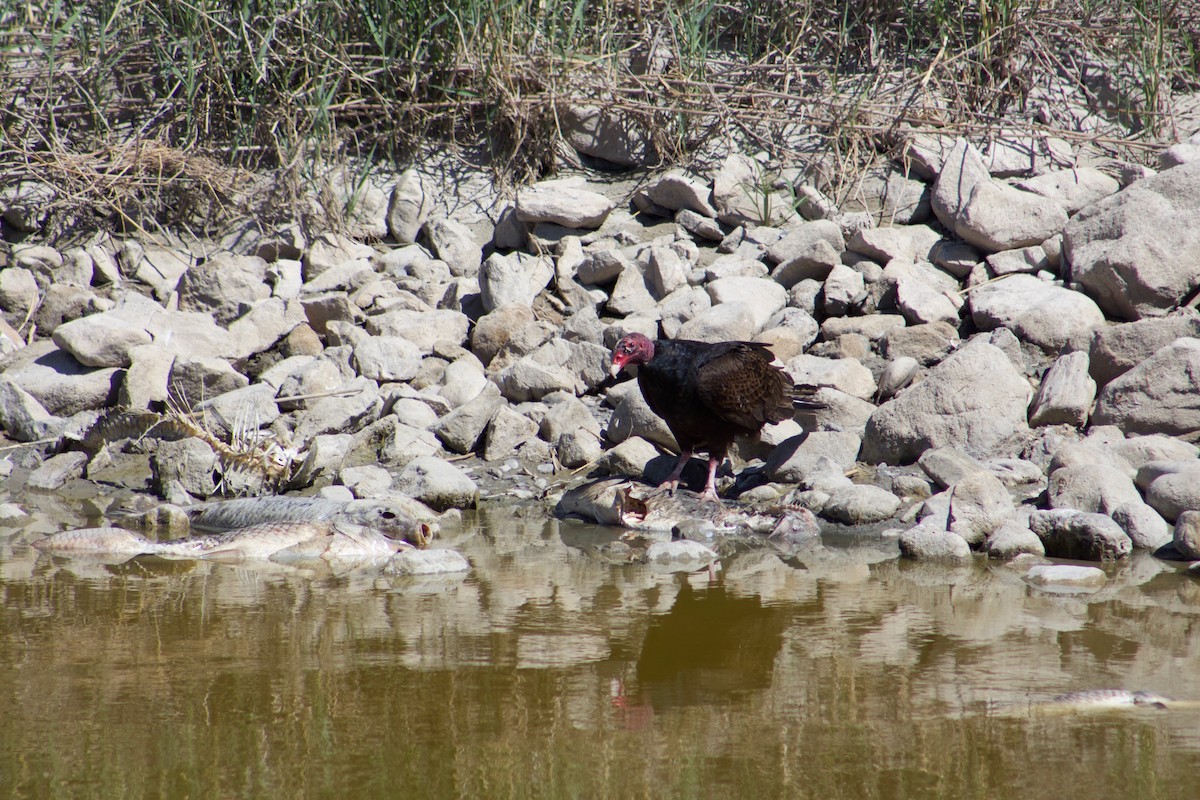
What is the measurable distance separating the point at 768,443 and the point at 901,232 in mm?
2070

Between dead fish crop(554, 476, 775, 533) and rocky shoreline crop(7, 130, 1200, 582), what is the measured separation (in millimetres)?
237

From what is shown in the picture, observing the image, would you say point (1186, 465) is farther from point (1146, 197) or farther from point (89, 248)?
point (89, 248)

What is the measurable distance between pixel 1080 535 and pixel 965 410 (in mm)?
1104

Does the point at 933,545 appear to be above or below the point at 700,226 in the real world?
below

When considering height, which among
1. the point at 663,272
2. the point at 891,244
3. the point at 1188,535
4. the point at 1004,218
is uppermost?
the point at 1004,218

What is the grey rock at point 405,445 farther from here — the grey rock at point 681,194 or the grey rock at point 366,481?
the grey rock at point 681,194

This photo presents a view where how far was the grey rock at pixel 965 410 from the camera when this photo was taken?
17.1ft

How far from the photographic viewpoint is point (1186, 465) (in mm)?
4453

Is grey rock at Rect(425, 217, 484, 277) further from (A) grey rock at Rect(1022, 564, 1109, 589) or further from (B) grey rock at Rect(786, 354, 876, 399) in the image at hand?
(A) grey rock at Rect(1022, 564, 1109, 589)

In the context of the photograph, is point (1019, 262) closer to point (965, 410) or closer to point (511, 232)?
point (965, 410)

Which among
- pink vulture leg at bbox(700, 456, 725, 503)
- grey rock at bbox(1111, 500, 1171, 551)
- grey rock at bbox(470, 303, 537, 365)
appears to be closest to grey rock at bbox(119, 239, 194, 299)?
grey rock at bbox(470, 303, 537, 365)

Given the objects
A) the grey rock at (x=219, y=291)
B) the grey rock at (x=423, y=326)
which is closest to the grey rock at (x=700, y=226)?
the grey rock at (x=423, y=326)

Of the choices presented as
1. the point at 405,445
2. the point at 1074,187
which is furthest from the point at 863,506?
the point at 1074,187

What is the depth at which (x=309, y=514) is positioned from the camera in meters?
4.78
